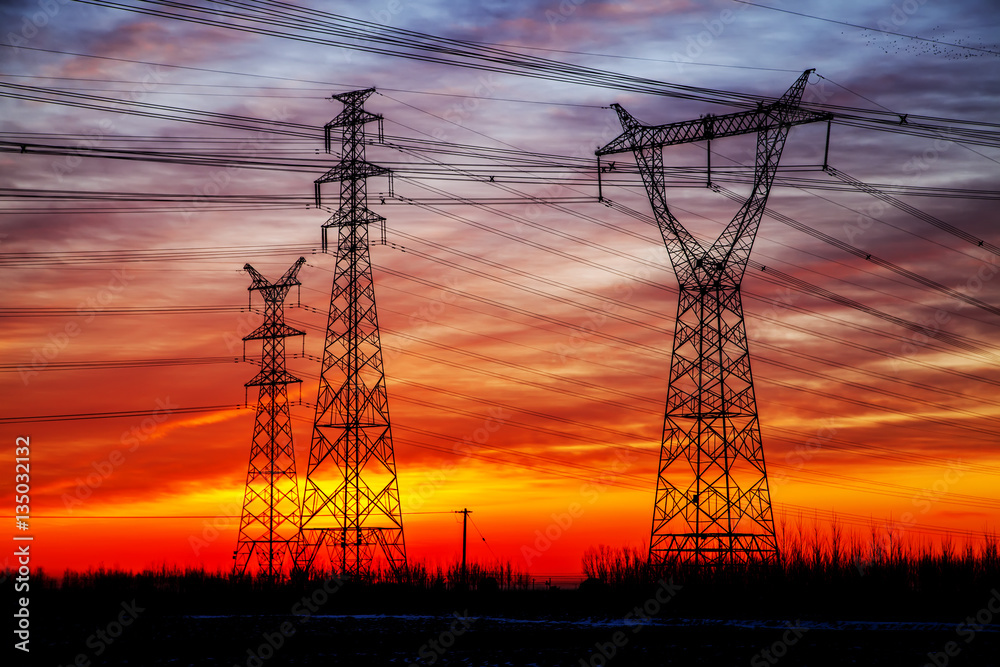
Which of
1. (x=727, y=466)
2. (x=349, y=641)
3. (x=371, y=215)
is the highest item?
(x=371, y=215)

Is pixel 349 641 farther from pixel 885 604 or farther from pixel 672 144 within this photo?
pixel 672 144

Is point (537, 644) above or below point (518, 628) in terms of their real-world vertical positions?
below

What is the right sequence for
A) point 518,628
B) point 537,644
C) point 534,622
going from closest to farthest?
point 537,644, point 518,628, point 534,622

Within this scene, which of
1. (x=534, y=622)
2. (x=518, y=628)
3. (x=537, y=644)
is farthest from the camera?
(x=534, y=622)

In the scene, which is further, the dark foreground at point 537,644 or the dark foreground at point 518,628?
the dark foreground at point 518,628

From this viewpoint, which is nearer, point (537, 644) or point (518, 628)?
point (537, 644)

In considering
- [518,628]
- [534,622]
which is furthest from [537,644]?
[534,622]

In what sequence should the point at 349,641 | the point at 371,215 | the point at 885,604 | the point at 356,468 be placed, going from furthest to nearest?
the point at 371,215
the point at 356,468
the point at 885,604
the point at 349,641

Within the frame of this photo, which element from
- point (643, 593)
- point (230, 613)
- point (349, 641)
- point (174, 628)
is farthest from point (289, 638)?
point (643, 593)

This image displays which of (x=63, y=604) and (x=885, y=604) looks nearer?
(x=885, y=604)

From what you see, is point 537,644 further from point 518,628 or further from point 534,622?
point 534,622

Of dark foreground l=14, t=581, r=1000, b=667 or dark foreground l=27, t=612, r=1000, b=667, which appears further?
dark foreground l=14, t=581, r=1000, b=667
